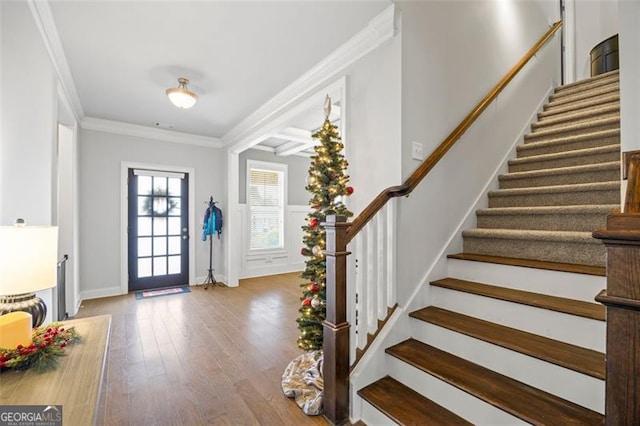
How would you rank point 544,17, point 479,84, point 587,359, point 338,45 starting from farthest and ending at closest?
point 544,17, point 479,84, point 338,45, point 587,359

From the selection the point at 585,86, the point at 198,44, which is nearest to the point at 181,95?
the point at 198,44

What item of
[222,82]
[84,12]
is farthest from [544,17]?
[84,12]

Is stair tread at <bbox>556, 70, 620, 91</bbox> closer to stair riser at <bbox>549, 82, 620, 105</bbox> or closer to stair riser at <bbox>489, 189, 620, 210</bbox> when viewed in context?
stair riser at <bbox>549, 82, 620, 105</bbox>

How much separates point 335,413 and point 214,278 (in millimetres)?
4193

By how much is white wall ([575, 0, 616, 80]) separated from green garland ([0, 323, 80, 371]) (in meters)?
6.90

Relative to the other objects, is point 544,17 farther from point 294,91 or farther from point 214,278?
point 214,278

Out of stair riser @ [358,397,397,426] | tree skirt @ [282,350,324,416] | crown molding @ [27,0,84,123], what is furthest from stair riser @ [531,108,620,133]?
crown molding @ [27,0,84,123]

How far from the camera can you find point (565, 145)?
275cm

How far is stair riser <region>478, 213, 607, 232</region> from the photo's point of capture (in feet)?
6.38

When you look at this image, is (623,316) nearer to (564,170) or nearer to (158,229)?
(564,170)

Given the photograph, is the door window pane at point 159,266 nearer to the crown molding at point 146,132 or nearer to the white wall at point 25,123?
the crown molding at point 146,132

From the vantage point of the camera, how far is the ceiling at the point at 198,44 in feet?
6.75

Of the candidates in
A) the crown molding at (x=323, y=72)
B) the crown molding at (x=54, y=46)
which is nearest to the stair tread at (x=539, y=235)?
the crown molding at (x=323, y=72)

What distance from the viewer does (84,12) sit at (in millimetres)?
2068
